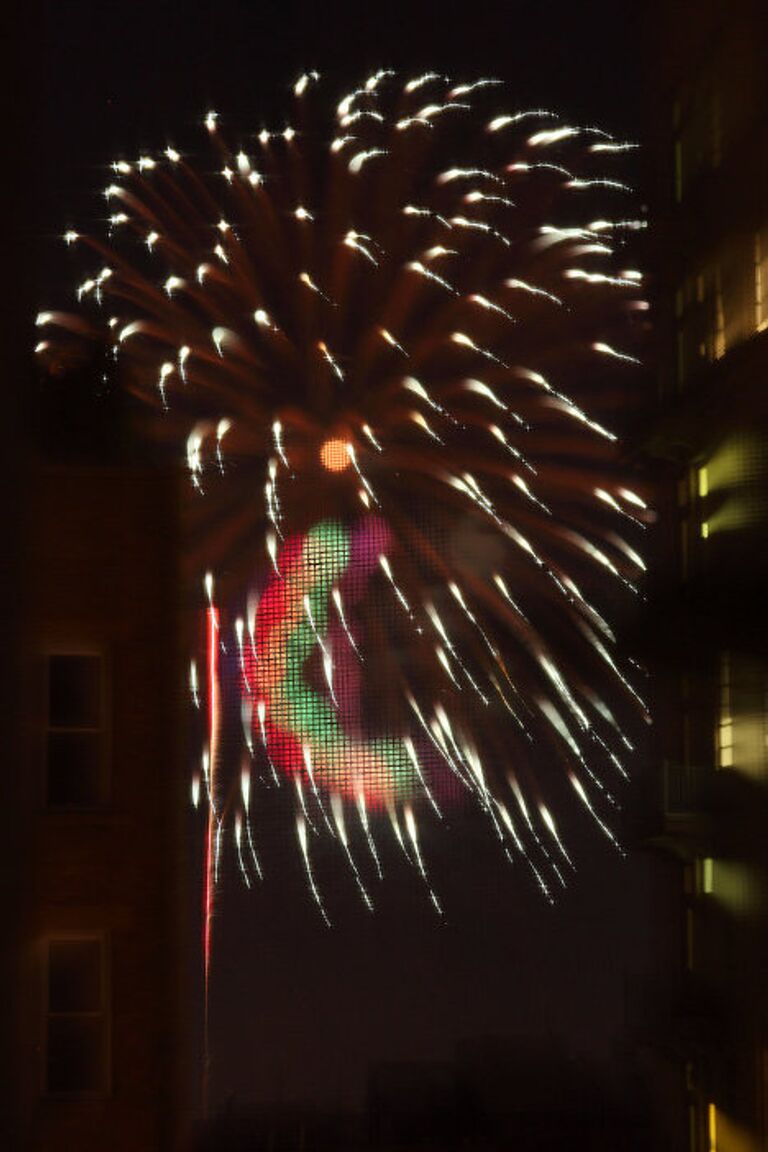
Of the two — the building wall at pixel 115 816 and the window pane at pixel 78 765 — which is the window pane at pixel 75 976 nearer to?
the building wall at pixel 115 816

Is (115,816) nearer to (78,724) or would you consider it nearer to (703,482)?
(78,724)

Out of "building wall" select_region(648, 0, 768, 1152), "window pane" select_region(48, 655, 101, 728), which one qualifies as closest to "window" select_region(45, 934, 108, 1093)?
"window pane" select_region(48, 655, 101, 728)

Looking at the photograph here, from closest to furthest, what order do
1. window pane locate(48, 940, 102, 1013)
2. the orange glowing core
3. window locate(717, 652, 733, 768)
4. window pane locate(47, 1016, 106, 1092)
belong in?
window locate(717, 652, 733, 768), window pane locate(47, 1016, 106, 1092), window pane locate(48, 940, 102, 1013), the orange glowing core

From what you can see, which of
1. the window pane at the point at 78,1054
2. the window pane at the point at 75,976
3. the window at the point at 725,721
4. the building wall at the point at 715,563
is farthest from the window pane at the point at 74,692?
the window at the point at 725,721

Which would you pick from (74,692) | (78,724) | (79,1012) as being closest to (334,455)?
(78,724)

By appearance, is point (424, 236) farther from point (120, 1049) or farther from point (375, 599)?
point (120, 1049)

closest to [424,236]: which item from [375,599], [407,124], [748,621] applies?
[407,124]

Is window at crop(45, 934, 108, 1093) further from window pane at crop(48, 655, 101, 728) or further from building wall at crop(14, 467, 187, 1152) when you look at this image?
window pane at crop(48, 655, 101, 728)
